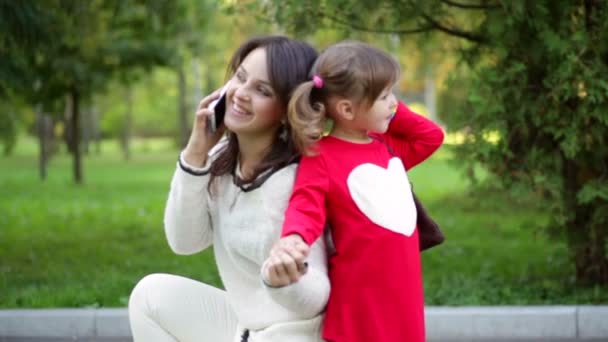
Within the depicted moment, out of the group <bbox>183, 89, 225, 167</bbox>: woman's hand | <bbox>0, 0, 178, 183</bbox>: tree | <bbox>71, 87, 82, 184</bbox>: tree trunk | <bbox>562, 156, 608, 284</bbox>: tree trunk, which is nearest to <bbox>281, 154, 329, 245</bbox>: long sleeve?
<bbox>183, 89, 225, 167</bbox>: woman's hand

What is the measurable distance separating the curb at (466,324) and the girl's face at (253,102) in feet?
12.3

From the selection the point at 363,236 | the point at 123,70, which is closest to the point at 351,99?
the point at 363,236

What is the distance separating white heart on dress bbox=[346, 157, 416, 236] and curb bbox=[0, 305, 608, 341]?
368 cm

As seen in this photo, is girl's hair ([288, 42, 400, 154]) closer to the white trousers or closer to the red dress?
the red dress

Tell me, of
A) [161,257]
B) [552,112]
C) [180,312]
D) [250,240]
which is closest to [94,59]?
[161,257]

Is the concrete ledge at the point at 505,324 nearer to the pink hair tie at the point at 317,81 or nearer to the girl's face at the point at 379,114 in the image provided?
the girl's face at the point at 379,114

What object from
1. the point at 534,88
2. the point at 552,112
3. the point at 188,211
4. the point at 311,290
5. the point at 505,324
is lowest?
the point at 505,324

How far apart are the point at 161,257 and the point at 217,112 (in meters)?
6.47

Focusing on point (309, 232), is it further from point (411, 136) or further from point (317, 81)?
point (411, 136)

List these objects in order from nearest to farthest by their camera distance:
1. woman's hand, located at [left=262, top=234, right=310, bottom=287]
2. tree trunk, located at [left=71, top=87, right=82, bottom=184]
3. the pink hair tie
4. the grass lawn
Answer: woman's hand, located at [left=262, top=234, right=310, bottom=287], the pink hair tie, the grass lawn, tree trunk, located at [left=71, top=87, right=82, bottom=184]

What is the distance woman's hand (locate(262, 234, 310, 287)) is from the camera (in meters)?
2.53

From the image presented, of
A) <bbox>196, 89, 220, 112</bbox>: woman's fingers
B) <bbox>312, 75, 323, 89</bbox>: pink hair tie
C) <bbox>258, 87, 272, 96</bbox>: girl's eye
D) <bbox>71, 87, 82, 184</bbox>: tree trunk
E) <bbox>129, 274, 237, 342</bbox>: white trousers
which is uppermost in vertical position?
<bbox>312, 75, 323, 89</bbox>: pink hair tie

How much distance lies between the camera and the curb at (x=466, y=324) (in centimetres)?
646

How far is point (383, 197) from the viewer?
2793mm
